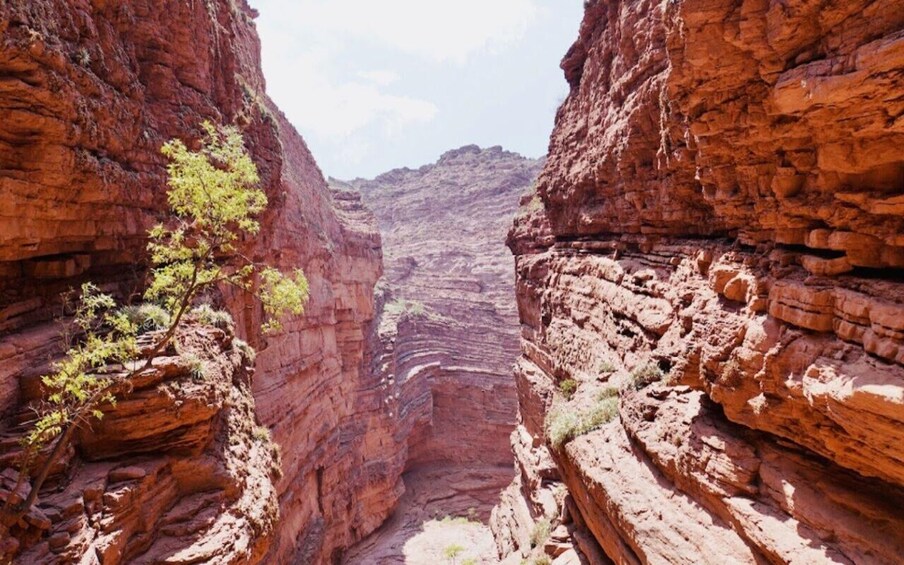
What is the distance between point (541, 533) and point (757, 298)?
9540 millimetres

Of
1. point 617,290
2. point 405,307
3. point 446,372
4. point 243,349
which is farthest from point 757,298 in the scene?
point 405,307

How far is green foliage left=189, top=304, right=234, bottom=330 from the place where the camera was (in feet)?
37.0

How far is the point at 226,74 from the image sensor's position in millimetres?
14695

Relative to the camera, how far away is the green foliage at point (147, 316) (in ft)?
31.9

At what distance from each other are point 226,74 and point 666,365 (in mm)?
15264

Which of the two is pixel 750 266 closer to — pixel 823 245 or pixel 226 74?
pixel 823 245

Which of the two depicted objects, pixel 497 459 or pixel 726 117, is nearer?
pixel 726 117

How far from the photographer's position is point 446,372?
127 ft

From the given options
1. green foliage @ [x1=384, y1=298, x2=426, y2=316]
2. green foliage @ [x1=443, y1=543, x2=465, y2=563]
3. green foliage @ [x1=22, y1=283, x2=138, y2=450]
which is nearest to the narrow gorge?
green foliage @ [x1=22, y1=283, x2=138, y2=450]

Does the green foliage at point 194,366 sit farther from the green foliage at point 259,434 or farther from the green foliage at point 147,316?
the green foliage at point 259,434

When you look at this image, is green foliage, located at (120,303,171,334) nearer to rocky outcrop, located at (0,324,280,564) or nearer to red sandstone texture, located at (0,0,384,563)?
rocky outcrop, located at (0,324,280,564)

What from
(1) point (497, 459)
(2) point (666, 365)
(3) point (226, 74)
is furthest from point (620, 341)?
(1) point (497, 459)

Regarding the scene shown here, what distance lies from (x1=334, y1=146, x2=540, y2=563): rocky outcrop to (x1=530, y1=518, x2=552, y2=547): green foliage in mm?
16480

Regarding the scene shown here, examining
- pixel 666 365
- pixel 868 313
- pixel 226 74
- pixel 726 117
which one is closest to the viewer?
pixel 868 313
